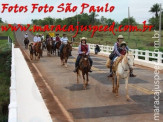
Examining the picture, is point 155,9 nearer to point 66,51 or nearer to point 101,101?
point 66,51

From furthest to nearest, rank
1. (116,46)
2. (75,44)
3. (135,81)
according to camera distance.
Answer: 1. (75,44)
2. (135,81)
3. (116,46)

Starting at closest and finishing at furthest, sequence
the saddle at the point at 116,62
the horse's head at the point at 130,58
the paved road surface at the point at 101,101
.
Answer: the paved road surface at the point at 101,101, the horse's head at the point at 130,58, the saddle at the point at 116,62

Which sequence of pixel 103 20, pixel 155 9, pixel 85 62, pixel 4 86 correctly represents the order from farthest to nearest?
pixel 103 20, pixel 155 9, pixel 4 86, pixel 85 62

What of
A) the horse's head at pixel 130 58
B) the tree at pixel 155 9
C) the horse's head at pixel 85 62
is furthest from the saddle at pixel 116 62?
the tree at pixel 155 9

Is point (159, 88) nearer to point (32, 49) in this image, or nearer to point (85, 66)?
point (85, 66)

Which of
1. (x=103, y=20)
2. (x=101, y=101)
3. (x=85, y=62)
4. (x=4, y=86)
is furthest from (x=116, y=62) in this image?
(x=103, y=20)

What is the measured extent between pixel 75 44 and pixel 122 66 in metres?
51.8

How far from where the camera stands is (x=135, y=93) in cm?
1305

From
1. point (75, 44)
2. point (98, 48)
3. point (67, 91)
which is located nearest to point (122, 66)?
point (67, 91)

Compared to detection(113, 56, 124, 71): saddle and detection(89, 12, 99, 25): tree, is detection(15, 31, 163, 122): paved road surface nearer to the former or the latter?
detection(113, 56, 124, 71): saddle

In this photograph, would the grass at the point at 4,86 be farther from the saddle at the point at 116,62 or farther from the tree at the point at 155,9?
the tree at the point at 155,9

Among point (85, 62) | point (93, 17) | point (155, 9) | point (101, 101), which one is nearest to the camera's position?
point (101, 101)

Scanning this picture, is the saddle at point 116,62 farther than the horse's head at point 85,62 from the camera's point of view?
No

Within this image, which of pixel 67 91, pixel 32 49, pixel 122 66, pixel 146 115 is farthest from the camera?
pixel 32 49
